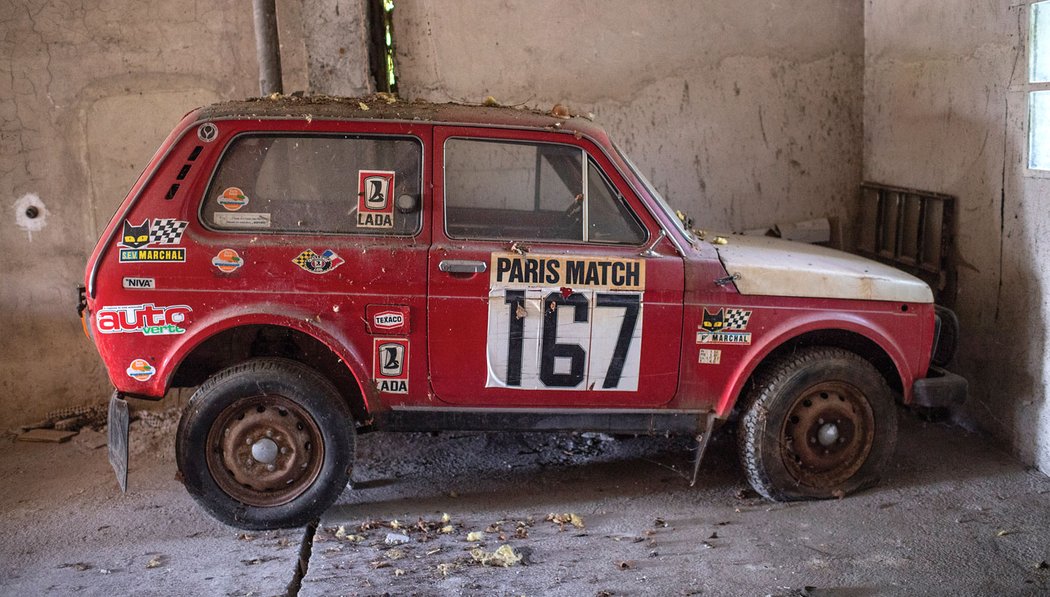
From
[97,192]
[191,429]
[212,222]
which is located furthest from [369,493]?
[97,192]

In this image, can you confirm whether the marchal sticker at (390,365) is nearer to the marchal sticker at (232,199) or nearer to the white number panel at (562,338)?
the white number panel at (562,338)

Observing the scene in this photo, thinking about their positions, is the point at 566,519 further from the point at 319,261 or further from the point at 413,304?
the point at 319,261

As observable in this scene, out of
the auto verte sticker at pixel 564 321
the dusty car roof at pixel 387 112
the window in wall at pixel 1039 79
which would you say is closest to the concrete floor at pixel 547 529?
the auto verte sticker at pixel 564 321

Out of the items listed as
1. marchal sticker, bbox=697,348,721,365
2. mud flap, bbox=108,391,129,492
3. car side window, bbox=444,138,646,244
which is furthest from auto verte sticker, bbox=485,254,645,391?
mud flap, bbox=108,391,129,492

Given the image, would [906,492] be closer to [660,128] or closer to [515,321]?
[515,321]

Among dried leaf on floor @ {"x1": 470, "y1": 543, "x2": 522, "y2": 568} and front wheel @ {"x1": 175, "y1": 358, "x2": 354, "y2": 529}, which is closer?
dried leaf on floor @ {"x1": 470, "y1": 543, "x2": 522, "y2": 568}

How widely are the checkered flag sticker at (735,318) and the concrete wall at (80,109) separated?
3043mm

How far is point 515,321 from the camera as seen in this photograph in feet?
14.0

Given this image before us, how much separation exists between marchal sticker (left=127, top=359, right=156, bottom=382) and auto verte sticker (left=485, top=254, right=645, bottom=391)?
153cm

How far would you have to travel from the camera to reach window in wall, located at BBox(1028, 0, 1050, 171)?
493 centimetres

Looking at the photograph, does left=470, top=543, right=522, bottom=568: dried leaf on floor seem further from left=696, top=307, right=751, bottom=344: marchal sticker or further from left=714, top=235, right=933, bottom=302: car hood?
left=714, top=235, right=933, bottom=302: car hood

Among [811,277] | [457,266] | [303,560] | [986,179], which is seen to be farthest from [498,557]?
[986,179]

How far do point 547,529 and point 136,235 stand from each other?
2323 millimetres

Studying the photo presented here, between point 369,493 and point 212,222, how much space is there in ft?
5.31
